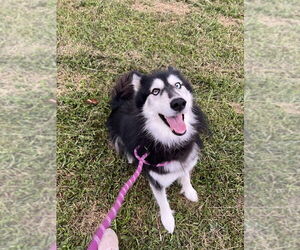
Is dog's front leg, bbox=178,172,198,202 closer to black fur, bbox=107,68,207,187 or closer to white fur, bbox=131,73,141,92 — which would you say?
black fur, bbox=107,68,207,187

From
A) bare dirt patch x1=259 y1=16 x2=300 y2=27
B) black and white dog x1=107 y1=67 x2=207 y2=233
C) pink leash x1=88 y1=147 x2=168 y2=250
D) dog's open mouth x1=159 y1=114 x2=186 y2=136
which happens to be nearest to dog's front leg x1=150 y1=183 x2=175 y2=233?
black and white dog x1=107 y1=67 x2=207 y2=233

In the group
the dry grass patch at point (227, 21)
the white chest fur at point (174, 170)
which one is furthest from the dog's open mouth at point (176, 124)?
the dry grass patch at point (227, 21)

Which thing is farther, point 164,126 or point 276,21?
point 276,21

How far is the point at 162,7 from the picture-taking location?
4207mm

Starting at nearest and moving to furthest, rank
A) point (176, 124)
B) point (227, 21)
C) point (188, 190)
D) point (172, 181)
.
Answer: point (176, 124) < point (172, 181) < point (188, 190) < point (227, 21)

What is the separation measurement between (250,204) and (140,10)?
2.76 metres

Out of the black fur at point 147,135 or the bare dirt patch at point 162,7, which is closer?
the black fur at point 147,135

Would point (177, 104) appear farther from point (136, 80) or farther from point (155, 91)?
point (136, 80)

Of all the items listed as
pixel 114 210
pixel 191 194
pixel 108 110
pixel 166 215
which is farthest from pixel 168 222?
pixel 108 110

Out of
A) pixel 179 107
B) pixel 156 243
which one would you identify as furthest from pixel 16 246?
pixel 179 107

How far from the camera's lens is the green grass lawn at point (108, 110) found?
2.65 m

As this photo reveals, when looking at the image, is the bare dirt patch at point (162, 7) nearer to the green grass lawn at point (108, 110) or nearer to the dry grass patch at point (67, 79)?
→ the green grass lawn at point (108, 110)

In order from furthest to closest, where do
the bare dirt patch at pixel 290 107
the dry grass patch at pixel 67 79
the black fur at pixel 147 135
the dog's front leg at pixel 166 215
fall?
the dry grass patch at pixel 67 79, the bare dirt patch at pixel 290 107, the dog's front leg at pixel 166 215, the black fur at pixel 147 135

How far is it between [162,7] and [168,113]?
260cm
